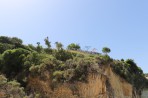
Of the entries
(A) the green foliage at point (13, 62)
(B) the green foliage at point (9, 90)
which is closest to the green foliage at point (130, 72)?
(A) the green foliage at point (13, 62)

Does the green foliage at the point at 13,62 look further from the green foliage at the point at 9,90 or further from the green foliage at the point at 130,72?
the green foliage at the point at 130,72

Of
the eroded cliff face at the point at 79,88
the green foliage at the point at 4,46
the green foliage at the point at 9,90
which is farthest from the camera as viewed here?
the green foliage at the point at 4,46

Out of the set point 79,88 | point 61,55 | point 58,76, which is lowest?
point 79,88

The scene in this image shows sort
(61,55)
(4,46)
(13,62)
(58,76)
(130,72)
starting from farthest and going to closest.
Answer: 1. (130,72)
2. (4,46)
3. (61,55)
4. (13,62)
5. (58,76)

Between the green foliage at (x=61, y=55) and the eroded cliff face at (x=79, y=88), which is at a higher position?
the green foliage at (x=61, y=55)

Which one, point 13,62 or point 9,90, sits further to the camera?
point 13,62

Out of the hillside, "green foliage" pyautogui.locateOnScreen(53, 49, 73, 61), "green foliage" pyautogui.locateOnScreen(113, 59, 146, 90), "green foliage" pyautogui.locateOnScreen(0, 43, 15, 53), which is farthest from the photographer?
"green foliage" pyautogui.locateOnScreen(0, 43, 15, 53)

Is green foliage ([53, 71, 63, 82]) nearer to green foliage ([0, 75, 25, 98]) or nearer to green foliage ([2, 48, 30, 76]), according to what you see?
green foliage ([2, 48, 30, 76])

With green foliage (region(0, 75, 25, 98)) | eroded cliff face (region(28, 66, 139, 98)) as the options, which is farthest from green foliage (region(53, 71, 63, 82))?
green foliage (region(0, 75, 25, 98))

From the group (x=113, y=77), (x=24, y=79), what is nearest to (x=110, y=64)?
(x=113, y=77)

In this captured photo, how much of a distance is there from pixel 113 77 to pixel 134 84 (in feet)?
17.1

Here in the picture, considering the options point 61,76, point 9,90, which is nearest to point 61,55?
point 61,76

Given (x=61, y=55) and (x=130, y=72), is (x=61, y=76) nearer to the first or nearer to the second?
(x=61, y=55)

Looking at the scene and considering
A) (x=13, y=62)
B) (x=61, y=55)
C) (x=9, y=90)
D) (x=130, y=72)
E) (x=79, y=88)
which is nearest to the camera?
(x=9, y=90)
